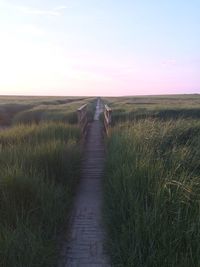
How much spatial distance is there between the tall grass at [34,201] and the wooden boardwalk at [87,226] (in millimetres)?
191

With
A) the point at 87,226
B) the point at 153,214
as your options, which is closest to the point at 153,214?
the point at 153,214

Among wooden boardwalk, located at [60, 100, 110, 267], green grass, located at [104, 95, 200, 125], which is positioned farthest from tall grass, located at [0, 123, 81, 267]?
green grass, located at [104, 95, 200, 125]

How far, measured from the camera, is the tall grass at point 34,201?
4672 millimetres

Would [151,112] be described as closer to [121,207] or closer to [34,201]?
[34,201]

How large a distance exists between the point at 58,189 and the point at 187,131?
6047 millimetres

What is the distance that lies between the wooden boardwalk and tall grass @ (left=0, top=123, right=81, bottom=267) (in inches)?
7.5

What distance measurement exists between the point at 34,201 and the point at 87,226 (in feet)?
2.71

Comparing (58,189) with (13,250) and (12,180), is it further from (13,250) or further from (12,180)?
(13,250)

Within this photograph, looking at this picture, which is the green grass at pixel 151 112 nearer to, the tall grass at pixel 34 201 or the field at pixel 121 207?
the tall grass at pixel 34 201

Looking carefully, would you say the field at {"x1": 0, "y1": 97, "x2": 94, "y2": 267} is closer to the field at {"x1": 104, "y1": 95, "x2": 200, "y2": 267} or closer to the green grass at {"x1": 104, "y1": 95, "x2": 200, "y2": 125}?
the field at {"x1": 104, "y1": 95, "x2": 200, "y2": 267}

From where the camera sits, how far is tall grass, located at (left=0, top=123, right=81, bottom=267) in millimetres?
4672

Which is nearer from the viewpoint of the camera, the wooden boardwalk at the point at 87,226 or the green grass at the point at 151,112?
the wooden boardwalk at the point at 87,226

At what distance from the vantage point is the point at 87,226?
629 centimetres

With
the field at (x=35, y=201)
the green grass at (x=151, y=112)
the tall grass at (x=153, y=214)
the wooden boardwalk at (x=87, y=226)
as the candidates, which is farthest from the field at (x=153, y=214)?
the green grass at (x=151, y=112)
